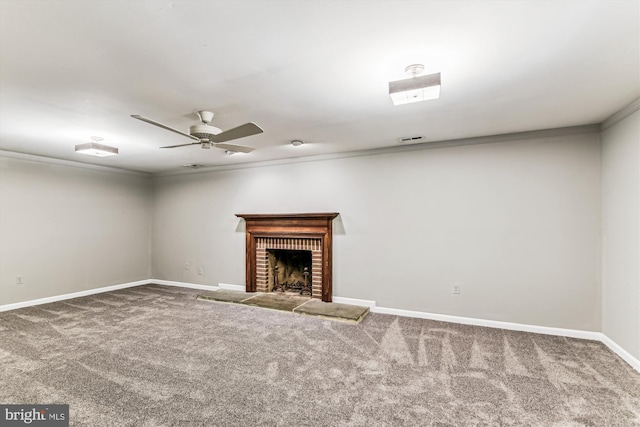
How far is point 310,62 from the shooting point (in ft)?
6.71

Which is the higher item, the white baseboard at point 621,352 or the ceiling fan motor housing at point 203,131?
the ceiling fan motor housing at point 203,131

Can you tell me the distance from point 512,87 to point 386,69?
118 centimetres

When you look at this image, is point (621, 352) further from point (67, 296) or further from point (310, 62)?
point (67, 296)

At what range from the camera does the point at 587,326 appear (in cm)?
346

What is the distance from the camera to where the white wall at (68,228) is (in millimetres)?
4676

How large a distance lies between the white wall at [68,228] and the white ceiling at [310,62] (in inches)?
73.2

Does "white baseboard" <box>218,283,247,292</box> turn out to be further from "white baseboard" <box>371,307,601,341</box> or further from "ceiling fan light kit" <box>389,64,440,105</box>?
"ceiling fan light kit" <box>389,64,440,105</box>

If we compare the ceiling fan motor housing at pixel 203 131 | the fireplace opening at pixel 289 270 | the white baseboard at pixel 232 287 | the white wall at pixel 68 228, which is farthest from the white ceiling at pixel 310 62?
the white baseboard at pixel 232 287

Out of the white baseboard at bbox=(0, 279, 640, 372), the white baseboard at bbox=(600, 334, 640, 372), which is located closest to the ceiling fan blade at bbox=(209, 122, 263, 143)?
the white baseboard at bbox=(0, 279, 640, 372)

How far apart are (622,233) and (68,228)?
26.6ft

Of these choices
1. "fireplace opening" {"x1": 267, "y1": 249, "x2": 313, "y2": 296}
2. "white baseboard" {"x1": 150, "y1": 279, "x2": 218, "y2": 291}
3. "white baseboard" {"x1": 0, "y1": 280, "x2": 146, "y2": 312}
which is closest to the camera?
"white baseboard" {"x1": 0, "y1": 280, "x2": 146, "y2": 312}

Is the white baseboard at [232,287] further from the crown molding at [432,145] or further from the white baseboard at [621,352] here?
the white baseboard at [621,352]

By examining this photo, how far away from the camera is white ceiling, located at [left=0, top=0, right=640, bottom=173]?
1.56m

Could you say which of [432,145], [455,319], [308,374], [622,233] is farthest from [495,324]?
[308,374]
